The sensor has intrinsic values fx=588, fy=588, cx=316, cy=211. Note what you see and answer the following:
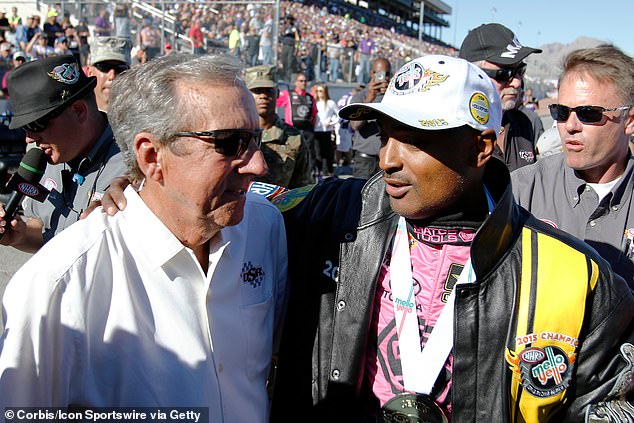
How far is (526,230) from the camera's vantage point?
2.12 m

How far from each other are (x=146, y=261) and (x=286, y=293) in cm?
71

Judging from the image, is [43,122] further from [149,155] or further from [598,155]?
[598,155]

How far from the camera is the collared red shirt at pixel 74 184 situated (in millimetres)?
3215

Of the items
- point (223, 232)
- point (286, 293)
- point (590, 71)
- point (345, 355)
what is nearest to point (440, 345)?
point (345, 355)

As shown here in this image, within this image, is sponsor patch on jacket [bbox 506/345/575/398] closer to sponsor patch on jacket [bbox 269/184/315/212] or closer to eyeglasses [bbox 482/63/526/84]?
sponsor patch on jacket [bbox 269/184/315/212]

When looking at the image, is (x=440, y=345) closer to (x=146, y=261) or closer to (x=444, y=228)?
(x=444, y=228)

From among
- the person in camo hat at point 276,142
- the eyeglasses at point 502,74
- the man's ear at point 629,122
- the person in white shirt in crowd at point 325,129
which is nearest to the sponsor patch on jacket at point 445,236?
the man's ear at point 629,122

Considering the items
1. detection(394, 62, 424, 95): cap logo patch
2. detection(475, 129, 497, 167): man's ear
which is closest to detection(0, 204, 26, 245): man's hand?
detection(394, 62, 424, 95): cap logo patch

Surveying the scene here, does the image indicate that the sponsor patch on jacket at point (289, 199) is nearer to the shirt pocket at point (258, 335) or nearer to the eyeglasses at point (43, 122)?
the shirt pocket at point (258, 335)

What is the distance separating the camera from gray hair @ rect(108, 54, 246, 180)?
194 cm

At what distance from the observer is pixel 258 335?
220 centimetres

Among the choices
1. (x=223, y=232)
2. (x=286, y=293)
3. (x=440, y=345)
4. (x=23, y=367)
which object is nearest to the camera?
(x=23, y=367)

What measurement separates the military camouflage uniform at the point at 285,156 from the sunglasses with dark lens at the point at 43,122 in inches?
87.6

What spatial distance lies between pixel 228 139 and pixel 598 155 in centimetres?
186
